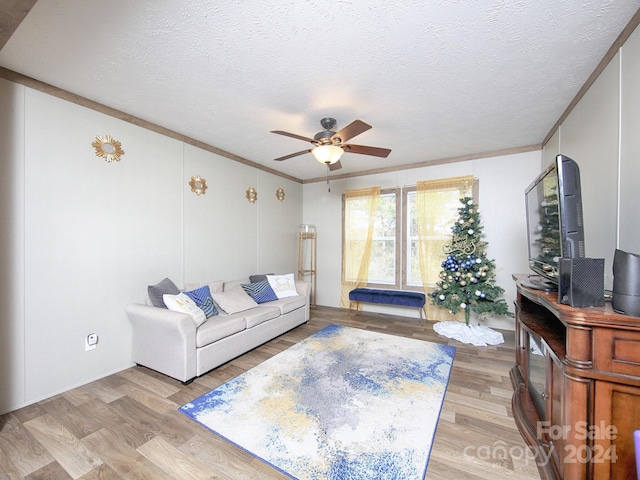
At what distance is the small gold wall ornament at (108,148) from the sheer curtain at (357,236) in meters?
3.57

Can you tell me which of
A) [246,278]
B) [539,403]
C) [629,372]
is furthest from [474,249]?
[246,278]

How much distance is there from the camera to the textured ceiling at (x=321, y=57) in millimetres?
1528

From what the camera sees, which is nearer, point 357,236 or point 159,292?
point 159,292

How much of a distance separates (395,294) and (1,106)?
4.92 m

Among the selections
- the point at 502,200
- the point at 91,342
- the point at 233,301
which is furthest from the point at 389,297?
the point at 91,342

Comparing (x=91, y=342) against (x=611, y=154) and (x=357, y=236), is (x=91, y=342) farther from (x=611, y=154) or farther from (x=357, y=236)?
(x=611, y=154)

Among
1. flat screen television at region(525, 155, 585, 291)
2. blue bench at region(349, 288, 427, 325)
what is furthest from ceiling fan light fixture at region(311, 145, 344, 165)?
blue bench at region(349, 288, 427, 325)

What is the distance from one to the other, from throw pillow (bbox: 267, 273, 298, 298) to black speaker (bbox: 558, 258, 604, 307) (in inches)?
134

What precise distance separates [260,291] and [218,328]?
3.87ft

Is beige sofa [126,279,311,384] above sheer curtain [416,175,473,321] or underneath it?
underneath

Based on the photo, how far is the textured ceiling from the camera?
1.53 meters

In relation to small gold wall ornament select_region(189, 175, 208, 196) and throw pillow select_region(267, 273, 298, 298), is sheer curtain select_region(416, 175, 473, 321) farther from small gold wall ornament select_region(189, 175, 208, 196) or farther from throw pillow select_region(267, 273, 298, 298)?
small gold wall ornament select_region(189, 175, 208, 196)

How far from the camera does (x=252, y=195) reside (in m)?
4.46

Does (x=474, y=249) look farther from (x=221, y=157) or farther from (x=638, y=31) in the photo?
(x=221, y=157)
